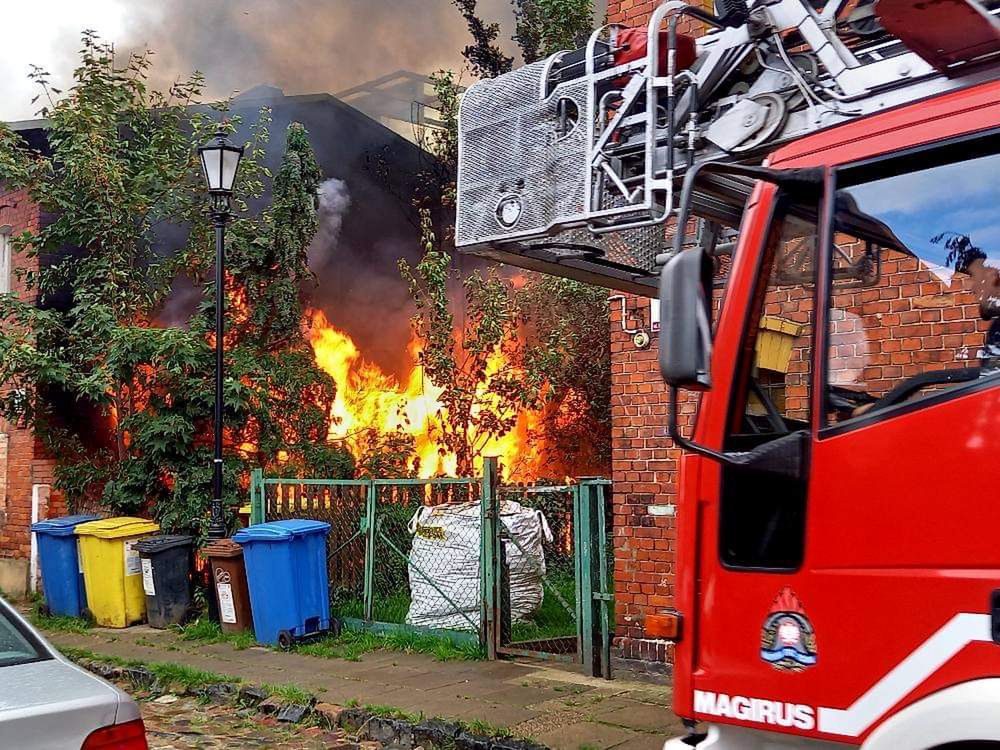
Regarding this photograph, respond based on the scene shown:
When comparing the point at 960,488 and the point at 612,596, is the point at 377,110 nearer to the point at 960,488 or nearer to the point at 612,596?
the point at 612,596

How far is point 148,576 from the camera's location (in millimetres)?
10508

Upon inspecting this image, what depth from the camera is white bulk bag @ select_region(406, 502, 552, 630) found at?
9.23 metres

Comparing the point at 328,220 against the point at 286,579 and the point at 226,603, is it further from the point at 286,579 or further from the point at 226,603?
the point at 286,579

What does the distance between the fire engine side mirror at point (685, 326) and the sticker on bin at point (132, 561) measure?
30.0 ft

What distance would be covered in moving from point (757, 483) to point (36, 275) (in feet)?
39.4

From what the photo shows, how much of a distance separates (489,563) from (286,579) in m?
1.93

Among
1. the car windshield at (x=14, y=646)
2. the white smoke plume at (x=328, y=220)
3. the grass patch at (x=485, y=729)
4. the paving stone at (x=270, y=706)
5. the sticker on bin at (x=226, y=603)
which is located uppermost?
Result: the white smoke plume at (x=328, y=220)

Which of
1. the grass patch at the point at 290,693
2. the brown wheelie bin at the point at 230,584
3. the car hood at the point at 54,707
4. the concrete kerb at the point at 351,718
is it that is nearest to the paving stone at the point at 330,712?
the concrete kerb at the point at 351,718

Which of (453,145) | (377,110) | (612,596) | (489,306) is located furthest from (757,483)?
(377,110)

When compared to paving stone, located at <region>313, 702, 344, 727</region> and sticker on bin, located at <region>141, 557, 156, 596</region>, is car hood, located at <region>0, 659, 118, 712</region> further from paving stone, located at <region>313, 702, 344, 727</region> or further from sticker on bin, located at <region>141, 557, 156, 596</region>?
sticker on bin, located at <region>141, 557, 156, 596</region>

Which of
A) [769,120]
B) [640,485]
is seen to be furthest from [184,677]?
[769,120]

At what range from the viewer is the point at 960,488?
104 inches

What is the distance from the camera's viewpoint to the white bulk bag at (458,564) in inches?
364

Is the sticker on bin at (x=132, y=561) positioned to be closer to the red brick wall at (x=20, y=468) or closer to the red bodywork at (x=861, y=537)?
the red brick wall at (x=20, y=468)
